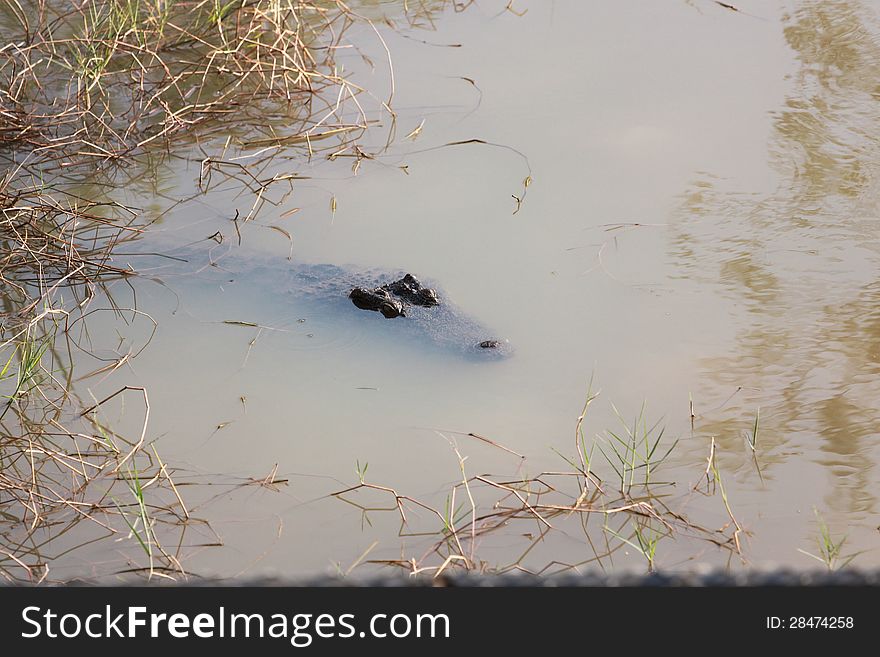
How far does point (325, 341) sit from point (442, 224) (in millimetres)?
791

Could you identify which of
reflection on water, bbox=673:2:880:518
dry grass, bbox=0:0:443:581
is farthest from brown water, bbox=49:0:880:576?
dry grass, bbox=0:0:443:581

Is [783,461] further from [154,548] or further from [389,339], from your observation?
[154,548]

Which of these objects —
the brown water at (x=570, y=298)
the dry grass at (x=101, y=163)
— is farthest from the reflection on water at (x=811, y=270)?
the dry grass at (x=101, y=163)

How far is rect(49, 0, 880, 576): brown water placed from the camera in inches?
109

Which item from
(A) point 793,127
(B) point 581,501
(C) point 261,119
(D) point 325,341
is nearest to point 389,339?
(D) point 325,341

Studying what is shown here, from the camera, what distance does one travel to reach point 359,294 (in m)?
3.50

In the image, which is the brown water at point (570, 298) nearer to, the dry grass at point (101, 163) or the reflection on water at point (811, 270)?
the reflection on water at point (811, 270)

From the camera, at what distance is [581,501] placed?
106 inches

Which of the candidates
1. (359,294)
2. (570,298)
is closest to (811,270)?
(570,298)

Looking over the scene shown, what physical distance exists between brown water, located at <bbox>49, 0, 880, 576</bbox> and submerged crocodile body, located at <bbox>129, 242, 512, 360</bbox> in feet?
0.21

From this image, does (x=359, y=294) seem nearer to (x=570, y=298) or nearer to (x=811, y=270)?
(x=570, y=298)

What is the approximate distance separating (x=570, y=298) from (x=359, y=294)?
0.77 metres

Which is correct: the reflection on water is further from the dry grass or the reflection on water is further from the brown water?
the dry grass

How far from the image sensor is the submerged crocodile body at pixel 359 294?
11.1 feet
